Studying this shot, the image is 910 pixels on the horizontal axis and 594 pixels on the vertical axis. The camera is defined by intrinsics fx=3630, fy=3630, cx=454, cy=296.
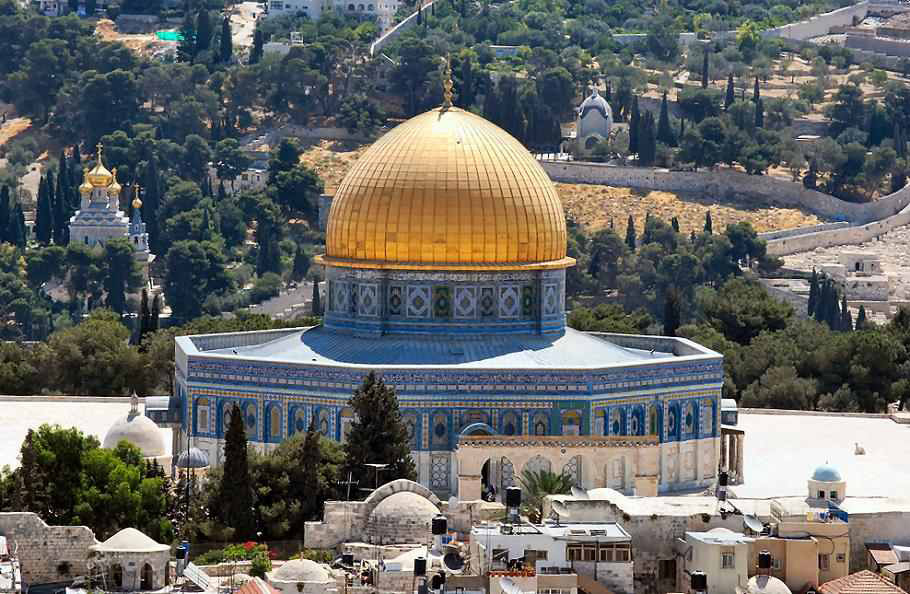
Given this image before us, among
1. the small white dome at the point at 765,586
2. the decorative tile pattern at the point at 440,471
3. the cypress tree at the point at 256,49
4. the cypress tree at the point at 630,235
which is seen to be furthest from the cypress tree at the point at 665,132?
the small white dome at the point at 765,586

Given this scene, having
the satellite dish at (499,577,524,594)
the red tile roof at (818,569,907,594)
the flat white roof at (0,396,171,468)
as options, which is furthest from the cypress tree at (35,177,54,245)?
the satellite dish at (499,577,524,594)

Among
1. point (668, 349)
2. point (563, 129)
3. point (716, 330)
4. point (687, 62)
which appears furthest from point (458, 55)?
point (668, 349)

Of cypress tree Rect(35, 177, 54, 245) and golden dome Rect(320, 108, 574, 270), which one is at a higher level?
golden dome Rect(320, 108, 574, 270)

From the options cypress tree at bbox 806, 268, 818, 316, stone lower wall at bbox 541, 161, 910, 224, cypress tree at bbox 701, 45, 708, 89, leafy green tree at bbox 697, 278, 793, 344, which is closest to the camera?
leafy green tree at bbox 697, 278, 793, 344

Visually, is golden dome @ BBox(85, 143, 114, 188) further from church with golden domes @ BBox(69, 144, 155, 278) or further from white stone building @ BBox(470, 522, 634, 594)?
white stone building @ BBox(470, 522, 634, 594)

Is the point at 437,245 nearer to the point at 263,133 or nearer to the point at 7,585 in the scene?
the point at 7,585

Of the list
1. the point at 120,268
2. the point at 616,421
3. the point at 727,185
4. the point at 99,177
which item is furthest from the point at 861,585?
the point at 727,185
